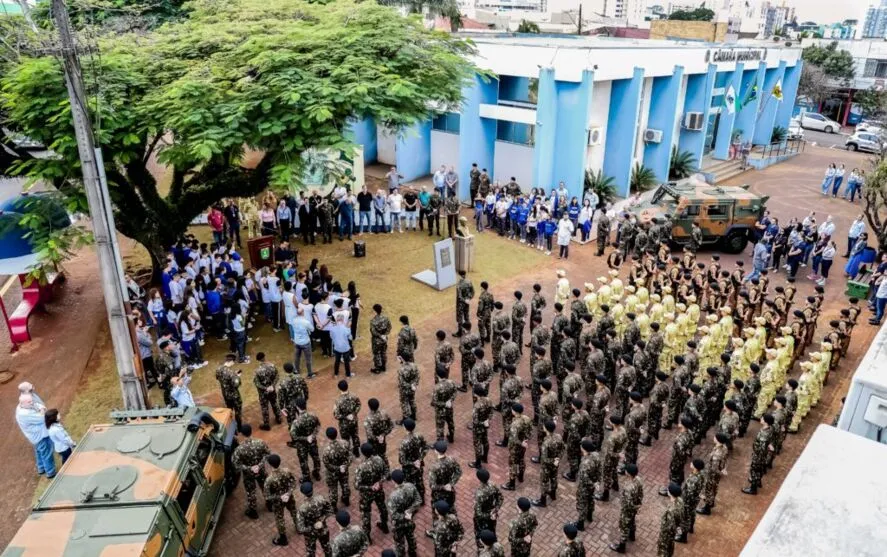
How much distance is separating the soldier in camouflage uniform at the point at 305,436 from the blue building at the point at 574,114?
31.9 ft

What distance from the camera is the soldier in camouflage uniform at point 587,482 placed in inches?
314

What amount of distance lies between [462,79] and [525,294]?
5.08 metres

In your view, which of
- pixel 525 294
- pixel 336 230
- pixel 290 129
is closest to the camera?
pixel 290 129

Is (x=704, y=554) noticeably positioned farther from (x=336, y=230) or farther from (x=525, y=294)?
(x=336, y=230)

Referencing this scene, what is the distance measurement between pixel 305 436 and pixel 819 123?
41514 millimetres

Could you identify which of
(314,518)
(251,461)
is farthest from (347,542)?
(251,461)

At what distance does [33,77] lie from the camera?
10969mm

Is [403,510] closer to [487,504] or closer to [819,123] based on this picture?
[487,504]

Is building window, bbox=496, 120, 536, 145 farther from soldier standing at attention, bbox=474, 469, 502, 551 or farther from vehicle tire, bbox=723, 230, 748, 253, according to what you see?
soldier standing at attention, bbox=474, 469, 502, 551

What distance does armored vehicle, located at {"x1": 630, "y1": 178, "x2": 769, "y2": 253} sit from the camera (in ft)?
57.7

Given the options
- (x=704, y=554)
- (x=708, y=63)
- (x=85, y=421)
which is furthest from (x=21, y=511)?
(x=708, y=63)

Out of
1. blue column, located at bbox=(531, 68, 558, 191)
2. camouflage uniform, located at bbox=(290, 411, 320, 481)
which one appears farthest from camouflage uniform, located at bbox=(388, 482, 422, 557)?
blue column, located at bbox=(531, 68, 558, 191)

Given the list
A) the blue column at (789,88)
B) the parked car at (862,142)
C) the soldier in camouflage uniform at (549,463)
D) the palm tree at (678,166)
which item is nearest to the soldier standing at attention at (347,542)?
the soldier in camouflage uniform at (549,463)

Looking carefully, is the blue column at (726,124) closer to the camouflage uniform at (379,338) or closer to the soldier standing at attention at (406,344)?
the camouflage uniform at (379,338)
